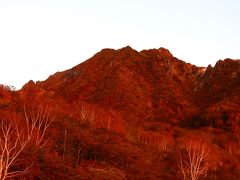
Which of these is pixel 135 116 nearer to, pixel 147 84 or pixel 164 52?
pixel 147 84

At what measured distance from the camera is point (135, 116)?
11356 cm

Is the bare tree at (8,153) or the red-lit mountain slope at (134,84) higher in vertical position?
the red-lit mountain slope at (134,84)

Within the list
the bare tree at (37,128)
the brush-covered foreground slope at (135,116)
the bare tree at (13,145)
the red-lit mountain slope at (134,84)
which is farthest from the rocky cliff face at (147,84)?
the bare tree at (13,145)

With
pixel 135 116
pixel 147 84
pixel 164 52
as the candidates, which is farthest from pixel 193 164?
pixel 164 52

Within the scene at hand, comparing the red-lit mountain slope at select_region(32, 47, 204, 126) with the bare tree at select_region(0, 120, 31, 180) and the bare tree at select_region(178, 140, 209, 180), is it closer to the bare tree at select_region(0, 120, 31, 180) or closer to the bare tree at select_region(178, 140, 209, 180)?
the bare tree at select_region(178, 140, 209, 180)

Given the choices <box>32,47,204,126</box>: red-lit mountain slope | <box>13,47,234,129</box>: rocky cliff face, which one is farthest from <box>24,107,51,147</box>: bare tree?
<box>32,47,204,126</box>: red-lit mountain slope

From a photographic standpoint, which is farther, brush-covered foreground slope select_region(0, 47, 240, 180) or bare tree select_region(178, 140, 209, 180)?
brush-covered foreground slope select_region(0, 47, 240, 180)

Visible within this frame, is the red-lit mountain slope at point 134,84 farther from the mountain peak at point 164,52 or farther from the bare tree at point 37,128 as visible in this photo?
the bare tree at point 37,128

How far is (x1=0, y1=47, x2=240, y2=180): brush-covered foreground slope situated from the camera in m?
53.6

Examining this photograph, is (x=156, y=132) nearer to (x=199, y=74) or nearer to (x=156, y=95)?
(x=156, y=95)

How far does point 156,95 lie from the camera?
135 m

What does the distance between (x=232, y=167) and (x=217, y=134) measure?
32912mm

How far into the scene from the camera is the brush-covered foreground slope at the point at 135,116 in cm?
5359

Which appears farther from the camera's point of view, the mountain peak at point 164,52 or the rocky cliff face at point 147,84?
the mountain peak at point 164,52
